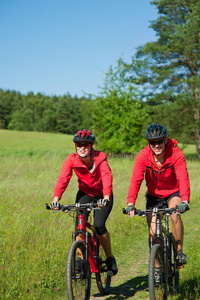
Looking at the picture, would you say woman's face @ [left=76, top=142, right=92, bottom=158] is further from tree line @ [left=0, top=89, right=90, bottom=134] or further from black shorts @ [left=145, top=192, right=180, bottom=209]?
tree line @ [left=0, top=89, right=90, bottom=134]

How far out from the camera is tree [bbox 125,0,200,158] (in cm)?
2838

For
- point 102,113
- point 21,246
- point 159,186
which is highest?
point 102,113

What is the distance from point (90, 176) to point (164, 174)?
0.99 meters

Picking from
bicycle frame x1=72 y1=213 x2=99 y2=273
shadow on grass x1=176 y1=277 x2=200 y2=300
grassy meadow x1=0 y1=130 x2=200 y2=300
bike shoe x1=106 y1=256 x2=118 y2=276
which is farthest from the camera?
bike shoe x1=106 y1=256 x2=118 y2=276

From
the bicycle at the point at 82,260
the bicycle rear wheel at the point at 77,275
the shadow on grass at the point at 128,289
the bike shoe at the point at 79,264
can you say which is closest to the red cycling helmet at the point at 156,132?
the bicycle at the point at 82,260

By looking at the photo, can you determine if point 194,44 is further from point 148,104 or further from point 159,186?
point 159,186

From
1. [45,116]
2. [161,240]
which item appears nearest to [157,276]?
[161,240]

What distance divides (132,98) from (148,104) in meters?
1.61

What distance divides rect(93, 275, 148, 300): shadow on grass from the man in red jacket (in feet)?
3.31

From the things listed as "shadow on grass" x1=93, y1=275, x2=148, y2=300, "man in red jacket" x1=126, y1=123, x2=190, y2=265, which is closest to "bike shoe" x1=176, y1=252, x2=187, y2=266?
"man in red jacket" x1=126, y1=123, x2=190, y2=265

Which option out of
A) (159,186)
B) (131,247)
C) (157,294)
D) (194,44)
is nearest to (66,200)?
(131,247)

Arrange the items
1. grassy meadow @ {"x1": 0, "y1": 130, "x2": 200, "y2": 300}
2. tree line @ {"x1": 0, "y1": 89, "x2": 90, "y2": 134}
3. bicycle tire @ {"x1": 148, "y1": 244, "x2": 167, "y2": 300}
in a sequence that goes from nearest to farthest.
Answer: bicycle tire @ {"x1": 148, "y1": 244, "x2": 167, "y2": 300}
grassy meadow @ {"x1": 0, "y1": 130, "x2": 200, "y2": 300}
tree line @ {"x1": 0, "y1": 89, "x2": 90, "y2": 134}

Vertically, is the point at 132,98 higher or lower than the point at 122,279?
higher

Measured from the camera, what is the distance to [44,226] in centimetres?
673
